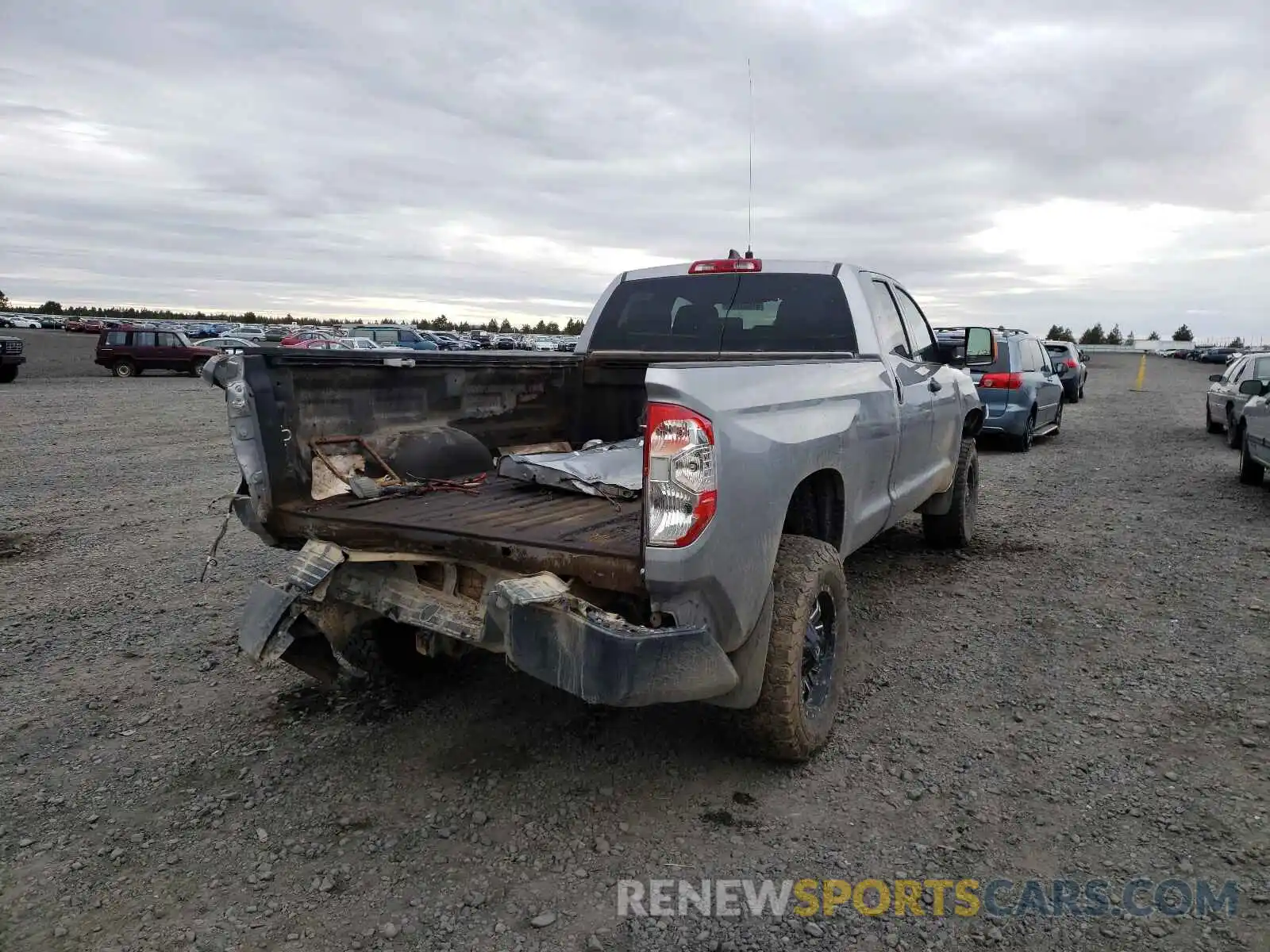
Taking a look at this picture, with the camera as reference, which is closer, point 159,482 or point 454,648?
point 454,648

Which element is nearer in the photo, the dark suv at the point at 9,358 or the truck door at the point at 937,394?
the truck door at the point at 937,394

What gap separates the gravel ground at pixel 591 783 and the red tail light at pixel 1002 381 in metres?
6.70

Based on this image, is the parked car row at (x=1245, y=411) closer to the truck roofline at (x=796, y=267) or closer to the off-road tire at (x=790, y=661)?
the truck roofline at (x=796, y=267)

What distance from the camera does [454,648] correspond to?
11.0ft

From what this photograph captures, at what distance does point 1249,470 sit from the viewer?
9477 mm

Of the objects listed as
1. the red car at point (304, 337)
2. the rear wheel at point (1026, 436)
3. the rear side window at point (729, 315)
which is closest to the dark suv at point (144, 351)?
the red car at point (304, 337)

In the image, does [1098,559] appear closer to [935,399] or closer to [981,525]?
[981,525]

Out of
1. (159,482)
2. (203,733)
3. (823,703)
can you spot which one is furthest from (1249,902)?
(159,482)

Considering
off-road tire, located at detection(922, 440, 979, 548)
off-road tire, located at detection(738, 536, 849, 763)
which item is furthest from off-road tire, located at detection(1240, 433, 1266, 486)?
off-road tire, located at detection(738, 536, 849, 763)

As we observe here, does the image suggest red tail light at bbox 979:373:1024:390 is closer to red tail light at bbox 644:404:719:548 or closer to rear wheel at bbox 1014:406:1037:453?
rear wheel at bbox 1014:406:1037:453

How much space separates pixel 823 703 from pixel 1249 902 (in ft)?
4.84

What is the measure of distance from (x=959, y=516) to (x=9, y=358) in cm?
2595

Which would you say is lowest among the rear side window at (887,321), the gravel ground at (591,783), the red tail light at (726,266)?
the gravel ground at (591,783)

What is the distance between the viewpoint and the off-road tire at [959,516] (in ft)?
21.5
